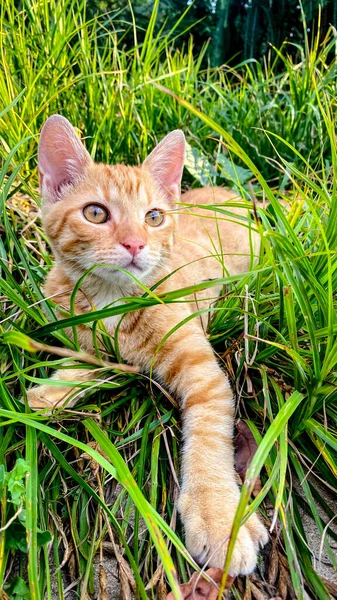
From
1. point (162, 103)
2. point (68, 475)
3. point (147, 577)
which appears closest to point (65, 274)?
point (68, 475)

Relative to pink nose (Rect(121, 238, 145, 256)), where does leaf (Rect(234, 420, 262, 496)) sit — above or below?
below

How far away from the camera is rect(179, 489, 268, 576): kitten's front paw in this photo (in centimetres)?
84

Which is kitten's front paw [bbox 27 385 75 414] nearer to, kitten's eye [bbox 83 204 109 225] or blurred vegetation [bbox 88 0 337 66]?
kitten's eye [bbox 83 204 109 225]

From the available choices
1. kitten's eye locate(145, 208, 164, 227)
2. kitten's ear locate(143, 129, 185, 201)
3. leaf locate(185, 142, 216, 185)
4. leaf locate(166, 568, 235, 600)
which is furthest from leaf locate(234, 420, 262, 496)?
leaf locate(185, 142, 216, 185)

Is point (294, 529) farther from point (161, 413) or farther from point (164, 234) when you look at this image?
point (164, 234)

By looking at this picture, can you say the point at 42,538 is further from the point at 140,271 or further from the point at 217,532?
the point at 140,271

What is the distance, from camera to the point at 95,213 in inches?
50.3

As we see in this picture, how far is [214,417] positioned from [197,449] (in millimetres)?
96

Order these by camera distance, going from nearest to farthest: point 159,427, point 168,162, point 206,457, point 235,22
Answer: point 206,457
point 159,427
point 168,162
point 235,22

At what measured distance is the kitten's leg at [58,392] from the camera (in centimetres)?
112

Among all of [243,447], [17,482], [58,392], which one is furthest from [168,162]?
[17,482]

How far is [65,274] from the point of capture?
132cm

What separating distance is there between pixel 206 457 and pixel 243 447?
0.13 m

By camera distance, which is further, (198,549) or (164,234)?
(164,234)
